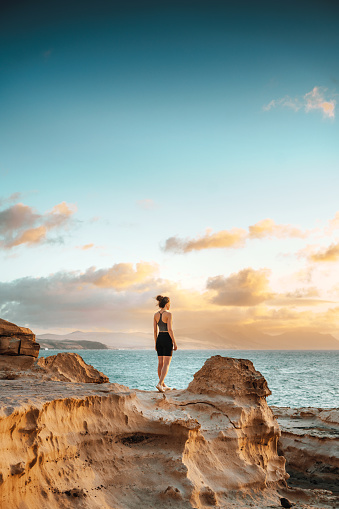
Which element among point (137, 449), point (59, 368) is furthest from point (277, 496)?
point (59, 368)

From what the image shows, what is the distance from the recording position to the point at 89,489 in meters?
4.19

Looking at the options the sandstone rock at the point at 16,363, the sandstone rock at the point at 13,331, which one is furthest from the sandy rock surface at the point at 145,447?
the sandstone rock at the point at 13,331

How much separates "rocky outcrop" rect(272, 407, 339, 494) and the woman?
10.1 feet

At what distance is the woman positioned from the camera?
752 cm

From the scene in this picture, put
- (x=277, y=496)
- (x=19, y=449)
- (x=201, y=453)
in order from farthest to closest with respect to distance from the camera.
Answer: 1. (x=277, y=496)
2. (x=201, y=453)
3. (x=19, y=449)

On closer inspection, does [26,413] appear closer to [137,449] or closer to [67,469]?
[67,469]

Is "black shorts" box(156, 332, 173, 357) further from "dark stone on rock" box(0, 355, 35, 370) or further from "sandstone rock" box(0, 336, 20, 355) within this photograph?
"sandstone rock" box(0, 336, 20, 355)

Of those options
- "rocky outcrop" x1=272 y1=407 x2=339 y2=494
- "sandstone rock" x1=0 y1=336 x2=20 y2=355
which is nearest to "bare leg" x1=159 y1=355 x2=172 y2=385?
"rocky outcrop" x1=272 y1=407 x2=339 y2=494

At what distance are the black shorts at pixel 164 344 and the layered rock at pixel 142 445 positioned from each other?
103 cm

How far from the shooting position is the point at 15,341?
29.8 ft

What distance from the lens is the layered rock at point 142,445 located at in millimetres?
3949

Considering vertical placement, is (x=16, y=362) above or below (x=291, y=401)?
above

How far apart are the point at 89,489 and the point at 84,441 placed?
50cm

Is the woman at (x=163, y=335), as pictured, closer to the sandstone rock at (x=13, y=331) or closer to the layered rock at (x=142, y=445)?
the layered rock at (x=142, y=445)
